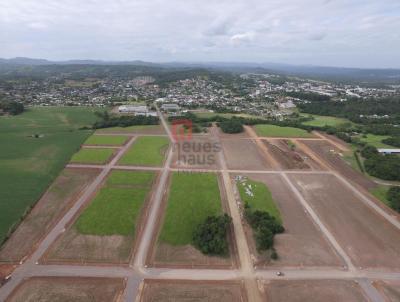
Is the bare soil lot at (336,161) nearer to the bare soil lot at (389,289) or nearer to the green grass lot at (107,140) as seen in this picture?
the bare soil lot at (389,289)

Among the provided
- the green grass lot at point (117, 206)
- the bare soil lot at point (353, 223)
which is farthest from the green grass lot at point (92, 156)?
the bare soil lot at point (353, 223)

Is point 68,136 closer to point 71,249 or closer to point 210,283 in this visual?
point 71,249

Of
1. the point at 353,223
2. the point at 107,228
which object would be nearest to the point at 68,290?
the point at 107,228

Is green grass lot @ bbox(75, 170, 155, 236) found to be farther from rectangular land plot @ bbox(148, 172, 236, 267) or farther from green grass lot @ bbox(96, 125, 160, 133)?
green grass lot @ bbox(96, 125, 160, 133)

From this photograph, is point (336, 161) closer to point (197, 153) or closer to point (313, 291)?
point (197, 153)

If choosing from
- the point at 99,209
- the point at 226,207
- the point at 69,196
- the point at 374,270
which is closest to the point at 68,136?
the point at 69,196
